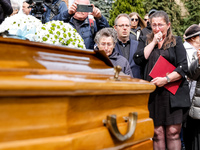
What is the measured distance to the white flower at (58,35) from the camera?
209 cm

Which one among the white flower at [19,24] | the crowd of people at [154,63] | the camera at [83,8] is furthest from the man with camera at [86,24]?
the white flower at [19,24]

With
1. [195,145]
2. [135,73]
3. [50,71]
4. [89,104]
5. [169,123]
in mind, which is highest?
[50,71]

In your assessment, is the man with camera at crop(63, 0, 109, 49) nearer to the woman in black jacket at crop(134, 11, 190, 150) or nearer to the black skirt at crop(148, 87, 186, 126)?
the woman in black jacket at crop(134, 11, 190, 150)

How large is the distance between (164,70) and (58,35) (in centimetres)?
168

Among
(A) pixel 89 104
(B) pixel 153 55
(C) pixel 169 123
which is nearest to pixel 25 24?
(A) pixel 89 104

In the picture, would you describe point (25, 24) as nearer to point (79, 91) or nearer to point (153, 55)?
point (79, 91)

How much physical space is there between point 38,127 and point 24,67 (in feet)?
0.91

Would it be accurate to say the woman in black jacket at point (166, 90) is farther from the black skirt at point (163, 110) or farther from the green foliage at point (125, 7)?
the green foliage at point (125, 7)

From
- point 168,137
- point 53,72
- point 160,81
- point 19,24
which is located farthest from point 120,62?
point 53,72

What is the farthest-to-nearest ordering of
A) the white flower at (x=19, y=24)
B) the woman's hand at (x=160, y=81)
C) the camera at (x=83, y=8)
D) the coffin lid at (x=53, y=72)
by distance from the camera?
1. the woman's hand at (x=160, y=81)
2. the camera at (x=83, y=8)
3. the white flower at (x=19, y=24)
4. the coffin lid at (x=53, y=72)

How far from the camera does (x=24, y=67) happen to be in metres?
1.20

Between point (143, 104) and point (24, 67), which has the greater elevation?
point (24, 67)

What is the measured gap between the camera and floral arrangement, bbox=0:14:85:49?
1952 mm

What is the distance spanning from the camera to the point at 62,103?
1094 millimetres
